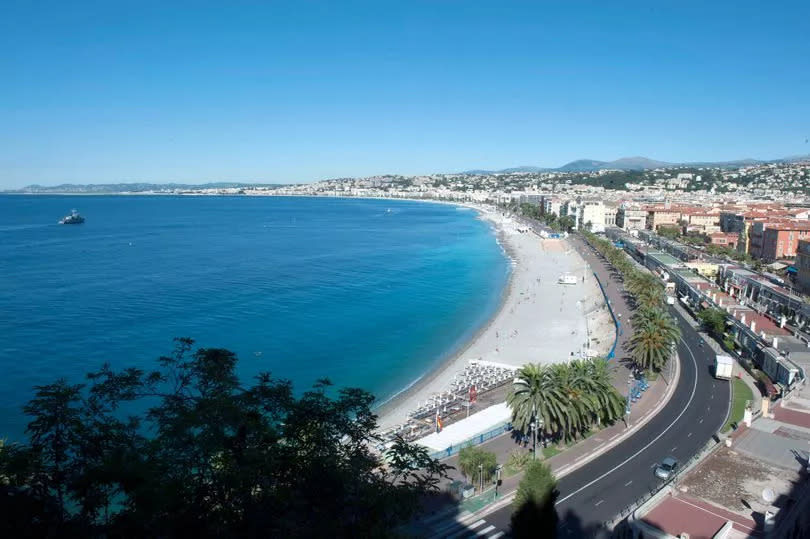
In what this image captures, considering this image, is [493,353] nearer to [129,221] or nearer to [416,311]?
[416,311]

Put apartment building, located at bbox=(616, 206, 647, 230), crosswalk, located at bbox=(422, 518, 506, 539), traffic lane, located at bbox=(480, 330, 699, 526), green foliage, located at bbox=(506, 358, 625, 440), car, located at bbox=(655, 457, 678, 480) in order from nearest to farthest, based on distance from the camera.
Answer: crosswalk, located at bbox=(422, 518, 506, 539), traffic lane, located at bbox=(480, 330, 699, 526), car, located at bbox=(655, 457, 678, 480), green foliage, located at bbox=(506, 358, 625, 440), apartment building, located at bbox=(616, 206, 647, 230)

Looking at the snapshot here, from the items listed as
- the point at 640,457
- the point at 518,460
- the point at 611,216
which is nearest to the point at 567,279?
the point at 640,457

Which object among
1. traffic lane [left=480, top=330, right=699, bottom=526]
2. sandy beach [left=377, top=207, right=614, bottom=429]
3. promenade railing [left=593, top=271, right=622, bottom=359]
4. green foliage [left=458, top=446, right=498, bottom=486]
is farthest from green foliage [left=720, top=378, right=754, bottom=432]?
green foliage [left=458, top=446, right=498, bottom=486]

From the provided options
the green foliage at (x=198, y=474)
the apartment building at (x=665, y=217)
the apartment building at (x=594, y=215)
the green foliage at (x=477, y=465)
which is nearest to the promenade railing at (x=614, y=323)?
the green foliage at (x=477, y=465)

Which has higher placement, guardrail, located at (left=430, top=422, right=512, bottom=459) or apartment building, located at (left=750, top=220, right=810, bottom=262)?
apartment building, located at (left=750, top=220, right=810, bottom=262)

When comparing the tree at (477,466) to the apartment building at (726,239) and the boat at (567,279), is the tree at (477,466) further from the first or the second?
the apartment building at (726,239)

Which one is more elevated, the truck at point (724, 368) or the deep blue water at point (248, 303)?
the truck at point (724, 368)

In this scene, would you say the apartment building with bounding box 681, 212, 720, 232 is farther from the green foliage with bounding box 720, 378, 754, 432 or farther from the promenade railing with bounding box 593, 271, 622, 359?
the green foliage with bounding box 720, 378, 754, 432
